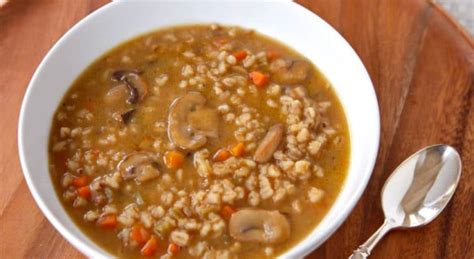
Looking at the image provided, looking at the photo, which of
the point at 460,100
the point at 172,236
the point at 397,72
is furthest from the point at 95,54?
the point at 460,100

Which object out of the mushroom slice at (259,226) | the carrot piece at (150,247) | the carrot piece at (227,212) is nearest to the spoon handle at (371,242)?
the mushroom slice at (259,226)

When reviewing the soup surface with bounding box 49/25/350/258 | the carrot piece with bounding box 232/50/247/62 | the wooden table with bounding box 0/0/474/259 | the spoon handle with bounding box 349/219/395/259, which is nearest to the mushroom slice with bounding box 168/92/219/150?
the soup surface with bounding box 49/25/350/258

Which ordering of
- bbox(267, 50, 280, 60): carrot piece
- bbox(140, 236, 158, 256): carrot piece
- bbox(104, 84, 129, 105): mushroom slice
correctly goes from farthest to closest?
bbox(267, 50, 280, 60): carrot piece
bbox(104, 84, 129, 105): mushroom slice
bbox(140, 236, 158, 256): carrot piece

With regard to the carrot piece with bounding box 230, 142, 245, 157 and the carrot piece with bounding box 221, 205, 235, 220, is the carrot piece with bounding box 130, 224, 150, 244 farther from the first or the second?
the carrot piece with bounding box 230, 142, 245, 157

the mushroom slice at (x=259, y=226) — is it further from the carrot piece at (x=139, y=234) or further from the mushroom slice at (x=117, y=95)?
the mushroom slice at (x=117, y=95)

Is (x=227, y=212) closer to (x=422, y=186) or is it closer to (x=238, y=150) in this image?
(x=238, y=150)
